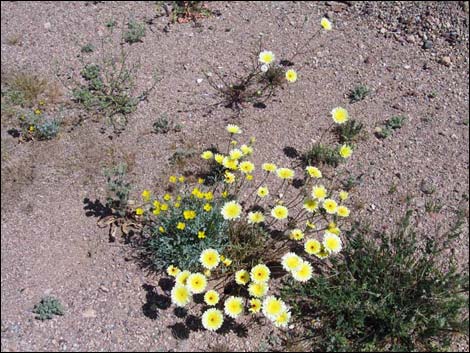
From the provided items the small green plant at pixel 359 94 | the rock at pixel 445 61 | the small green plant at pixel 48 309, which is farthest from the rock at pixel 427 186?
the small green plant at pixel 48 309

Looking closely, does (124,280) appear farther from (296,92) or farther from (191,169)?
(296,92)

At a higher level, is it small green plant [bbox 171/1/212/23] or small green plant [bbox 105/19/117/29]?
small green plant [bbox 171/1/212/23]

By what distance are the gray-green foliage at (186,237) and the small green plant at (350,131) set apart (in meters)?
1.66

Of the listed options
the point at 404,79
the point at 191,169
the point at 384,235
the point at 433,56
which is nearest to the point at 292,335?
the point at 384,235

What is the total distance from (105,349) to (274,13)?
175 inches

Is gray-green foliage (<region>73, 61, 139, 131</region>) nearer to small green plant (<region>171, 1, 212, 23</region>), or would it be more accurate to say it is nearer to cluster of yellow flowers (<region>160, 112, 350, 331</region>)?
small green plant (<region>171, 1, 212, 23</region>)

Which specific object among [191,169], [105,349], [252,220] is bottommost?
[105,349]

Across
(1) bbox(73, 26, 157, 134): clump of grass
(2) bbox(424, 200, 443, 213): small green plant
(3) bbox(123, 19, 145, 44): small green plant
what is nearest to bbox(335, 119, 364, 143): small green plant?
(2) bbox(424, 200, 443, 213): small green plant

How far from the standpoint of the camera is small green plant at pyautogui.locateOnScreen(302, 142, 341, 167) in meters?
4.41

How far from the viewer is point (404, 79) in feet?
17.2

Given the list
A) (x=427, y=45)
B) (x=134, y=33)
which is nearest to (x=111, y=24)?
(x=134, y=33)

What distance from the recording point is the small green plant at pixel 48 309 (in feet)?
11.1

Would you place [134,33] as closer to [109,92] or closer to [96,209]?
[109,92]

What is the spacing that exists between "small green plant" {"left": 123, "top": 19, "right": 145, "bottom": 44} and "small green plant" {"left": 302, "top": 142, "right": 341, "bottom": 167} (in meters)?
2.49
